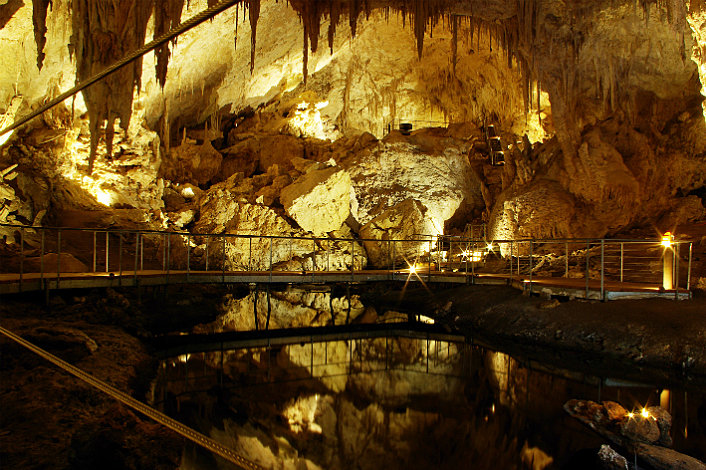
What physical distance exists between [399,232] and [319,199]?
9.98ft

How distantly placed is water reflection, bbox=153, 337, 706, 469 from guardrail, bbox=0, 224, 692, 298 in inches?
117

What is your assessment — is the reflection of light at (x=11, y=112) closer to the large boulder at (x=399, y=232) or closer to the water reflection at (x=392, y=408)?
the water reflection at (x=392, y=408)

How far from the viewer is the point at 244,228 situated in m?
14.8

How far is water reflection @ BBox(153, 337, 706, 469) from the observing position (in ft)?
14.4

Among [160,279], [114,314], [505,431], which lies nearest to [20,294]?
[114,314]

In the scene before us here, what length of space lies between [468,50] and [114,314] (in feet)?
47.5

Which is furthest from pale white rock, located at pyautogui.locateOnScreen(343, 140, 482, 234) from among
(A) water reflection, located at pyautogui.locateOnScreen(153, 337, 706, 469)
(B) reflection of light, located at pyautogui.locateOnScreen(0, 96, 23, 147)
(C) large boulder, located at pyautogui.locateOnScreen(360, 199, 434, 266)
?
(B) reflection of light, located at pyautogui.locateOnScreen(0, 96, 23, 147)

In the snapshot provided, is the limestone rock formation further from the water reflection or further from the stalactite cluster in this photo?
the water reflection

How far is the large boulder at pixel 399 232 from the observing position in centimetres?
1589

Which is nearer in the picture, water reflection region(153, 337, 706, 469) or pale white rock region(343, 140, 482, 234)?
water reflection region(153, 337, 706, 469)

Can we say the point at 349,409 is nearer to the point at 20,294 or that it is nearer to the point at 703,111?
the point at 20,294

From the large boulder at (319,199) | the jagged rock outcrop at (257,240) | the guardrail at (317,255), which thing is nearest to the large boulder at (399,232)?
the guardrail at (317,255)

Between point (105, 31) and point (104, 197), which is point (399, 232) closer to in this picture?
point (104, 197)

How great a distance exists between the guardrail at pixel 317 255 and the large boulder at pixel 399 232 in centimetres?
4
